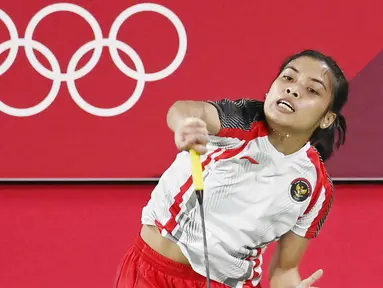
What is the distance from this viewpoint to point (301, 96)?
164 cm

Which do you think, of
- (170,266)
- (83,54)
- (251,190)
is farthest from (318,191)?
(83,54)

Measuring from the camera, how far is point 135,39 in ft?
9.10

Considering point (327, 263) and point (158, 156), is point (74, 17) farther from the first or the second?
point (327, 263)

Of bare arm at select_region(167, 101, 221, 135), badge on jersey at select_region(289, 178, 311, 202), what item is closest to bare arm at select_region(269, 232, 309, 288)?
badge on jersey at select_region(289, 178, 311, 202)

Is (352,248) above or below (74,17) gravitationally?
below

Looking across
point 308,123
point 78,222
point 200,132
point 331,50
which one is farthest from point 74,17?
point 200,132

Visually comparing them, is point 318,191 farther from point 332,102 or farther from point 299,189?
point 332,102

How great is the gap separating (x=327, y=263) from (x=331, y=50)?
727mm

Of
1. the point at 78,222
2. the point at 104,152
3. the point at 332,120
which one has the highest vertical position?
the point at 332,120

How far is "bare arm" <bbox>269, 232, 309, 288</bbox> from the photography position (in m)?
1.81

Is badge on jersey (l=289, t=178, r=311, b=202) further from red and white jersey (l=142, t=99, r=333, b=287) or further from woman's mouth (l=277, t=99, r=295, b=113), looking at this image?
woman's mouth (l=277, t=99, r=295, b=113)

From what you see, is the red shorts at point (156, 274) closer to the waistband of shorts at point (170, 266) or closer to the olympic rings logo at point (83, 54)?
the waistband of shorts at point (170, 266)

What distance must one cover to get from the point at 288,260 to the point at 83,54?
1.24 metres

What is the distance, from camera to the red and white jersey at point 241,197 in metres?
1.67
